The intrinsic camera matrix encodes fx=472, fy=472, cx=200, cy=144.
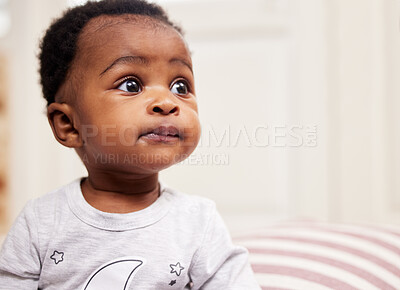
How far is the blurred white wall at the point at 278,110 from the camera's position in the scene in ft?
6.71

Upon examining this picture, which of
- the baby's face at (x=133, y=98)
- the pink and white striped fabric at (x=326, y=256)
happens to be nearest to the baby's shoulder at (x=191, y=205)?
the baby's face at (x=133, y=98)

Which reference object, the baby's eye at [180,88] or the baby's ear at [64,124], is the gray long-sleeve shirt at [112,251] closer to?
the baby's ear at [64,124]

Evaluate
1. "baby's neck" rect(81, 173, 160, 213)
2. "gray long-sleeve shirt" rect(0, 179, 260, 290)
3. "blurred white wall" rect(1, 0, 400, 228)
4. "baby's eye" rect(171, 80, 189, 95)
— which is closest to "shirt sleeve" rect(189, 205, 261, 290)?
"gray long-sleeve shirt" rect(0, 179, 260, 290)

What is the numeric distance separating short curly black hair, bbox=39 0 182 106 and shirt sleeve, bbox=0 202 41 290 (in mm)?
251

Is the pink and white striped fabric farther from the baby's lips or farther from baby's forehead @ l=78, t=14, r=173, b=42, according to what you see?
baby's forehead @ l=78, t=14, r=173, b=42

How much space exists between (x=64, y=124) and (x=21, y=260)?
0.24 metres

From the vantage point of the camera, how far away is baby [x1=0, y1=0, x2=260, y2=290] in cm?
77

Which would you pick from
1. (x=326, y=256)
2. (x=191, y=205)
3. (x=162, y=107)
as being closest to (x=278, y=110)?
(x=326, y=256)

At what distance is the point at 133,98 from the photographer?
77 cm

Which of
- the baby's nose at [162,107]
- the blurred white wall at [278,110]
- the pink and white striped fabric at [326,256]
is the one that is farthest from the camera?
the blurred white wall at [278,110]

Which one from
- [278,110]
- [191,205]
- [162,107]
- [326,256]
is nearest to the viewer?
[162,107]

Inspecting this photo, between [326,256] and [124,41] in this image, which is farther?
[326,256]

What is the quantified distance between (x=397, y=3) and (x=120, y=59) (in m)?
1.65

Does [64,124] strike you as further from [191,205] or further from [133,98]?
[191,205]
